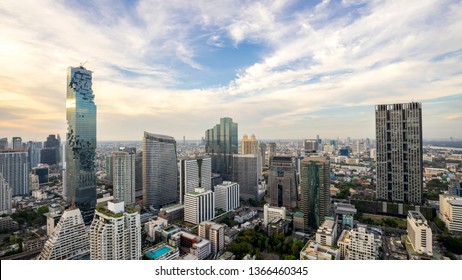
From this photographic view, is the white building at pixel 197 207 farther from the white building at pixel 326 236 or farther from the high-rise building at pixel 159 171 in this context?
the white building at pixel 326 236

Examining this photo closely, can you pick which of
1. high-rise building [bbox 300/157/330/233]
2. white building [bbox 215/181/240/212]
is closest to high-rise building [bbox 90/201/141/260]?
high-rise building [bbox 300/157/330/233]

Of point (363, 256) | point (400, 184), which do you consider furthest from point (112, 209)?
point (400, 184)

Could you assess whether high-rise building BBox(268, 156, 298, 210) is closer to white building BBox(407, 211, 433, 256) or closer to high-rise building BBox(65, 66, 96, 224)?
white building BBox(407, 211, 433, 256)

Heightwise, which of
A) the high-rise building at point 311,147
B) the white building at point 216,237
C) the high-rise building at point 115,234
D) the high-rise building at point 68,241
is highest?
the high-rise building at point 311,147

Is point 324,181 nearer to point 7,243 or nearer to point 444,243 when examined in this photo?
point 444,243

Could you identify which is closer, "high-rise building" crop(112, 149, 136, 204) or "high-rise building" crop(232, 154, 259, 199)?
"high-rise building" crop(112, 149, 136, 204)

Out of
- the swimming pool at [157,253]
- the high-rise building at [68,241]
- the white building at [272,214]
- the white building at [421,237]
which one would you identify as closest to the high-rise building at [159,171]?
the high-rise building at [68,241]

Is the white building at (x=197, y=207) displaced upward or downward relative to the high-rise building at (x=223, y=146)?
downward

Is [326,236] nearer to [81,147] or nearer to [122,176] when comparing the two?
[122,176]
